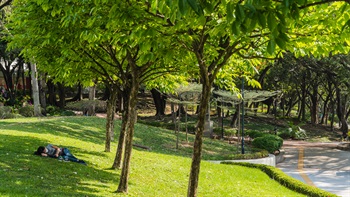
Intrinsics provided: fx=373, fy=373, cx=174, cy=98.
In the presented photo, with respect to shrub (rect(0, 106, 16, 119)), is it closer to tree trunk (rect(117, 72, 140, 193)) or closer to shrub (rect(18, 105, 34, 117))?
shrub (rect(18, 105, 34, 117))

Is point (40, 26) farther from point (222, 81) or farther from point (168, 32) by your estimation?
point (222, 81)

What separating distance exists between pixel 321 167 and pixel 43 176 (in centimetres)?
1488

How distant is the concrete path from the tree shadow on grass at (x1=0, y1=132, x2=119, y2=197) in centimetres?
838

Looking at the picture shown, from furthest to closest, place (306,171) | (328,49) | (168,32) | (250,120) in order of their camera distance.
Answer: (250,120), (306,171), (328,49), (168,32)

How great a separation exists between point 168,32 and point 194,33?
0.40 meters

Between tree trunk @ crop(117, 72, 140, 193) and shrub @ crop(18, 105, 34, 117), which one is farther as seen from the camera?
shrub @ crop(18, 105, 34, 117)

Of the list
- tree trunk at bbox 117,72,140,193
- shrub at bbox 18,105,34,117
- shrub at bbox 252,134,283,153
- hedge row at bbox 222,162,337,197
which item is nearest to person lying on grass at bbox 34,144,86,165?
tree trunk at bbox 117,72,140,193

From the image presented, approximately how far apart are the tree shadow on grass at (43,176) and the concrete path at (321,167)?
8376mm

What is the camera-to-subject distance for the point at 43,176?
23.9 feet

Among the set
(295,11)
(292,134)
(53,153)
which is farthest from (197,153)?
(292,134)

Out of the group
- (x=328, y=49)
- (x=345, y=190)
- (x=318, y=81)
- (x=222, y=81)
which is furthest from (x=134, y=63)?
(x=318, y=81)

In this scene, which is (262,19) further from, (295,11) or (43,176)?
(43,176)

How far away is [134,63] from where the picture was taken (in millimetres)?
7914

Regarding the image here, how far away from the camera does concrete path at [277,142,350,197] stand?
14.0 m
